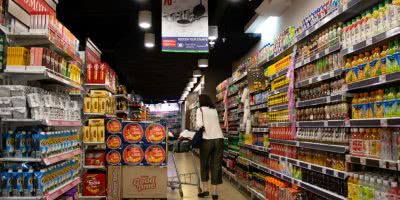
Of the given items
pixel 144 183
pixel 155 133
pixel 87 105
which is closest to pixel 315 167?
pixel 155 133

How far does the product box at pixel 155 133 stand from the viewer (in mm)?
6031

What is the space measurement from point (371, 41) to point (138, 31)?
862cm

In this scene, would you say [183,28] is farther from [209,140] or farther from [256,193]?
[256,193]

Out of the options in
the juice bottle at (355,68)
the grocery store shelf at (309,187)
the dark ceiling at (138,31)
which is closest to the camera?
the juice bottle at (355,68)

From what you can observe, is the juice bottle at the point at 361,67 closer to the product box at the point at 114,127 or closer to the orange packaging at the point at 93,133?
the product box at the point at 114,127

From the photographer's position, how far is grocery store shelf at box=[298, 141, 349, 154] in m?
3.80

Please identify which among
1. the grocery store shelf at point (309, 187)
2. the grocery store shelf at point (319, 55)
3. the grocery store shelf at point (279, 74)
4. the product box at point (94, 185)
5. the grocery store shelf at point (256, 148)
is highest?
the grocery store shelf at point (319, 55)

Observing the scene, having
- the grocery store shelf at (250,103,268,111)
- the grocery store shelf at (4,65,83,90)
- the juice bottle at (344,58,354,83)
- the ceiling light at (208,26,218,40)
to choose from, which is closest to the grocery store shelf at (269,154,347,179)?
the juice bottle at (344,58,354,83)

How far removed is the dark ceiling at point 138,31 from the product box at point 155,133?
319cm

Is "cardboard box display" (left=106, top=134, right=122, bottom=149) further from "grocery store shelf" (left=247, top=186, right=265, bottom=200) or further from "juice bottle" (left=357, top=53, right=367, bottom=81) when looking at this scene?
"juice bottle" (left=357, top=53, right=367, bottom=81)

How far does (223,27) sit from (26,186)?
7.64 meters

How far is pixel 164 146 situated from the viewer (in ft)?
19.8

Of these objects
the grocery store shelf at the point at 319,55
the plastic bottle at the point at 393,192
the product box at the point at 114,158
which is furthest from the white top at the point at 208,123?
the plastic bottle at the point at 393,192

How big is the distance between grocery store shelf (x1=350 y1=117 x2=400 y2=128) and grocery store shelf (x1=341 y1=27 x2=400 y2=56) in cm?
67
